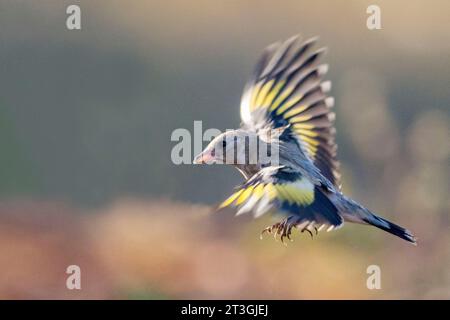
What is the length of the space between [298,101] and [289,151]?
572mm

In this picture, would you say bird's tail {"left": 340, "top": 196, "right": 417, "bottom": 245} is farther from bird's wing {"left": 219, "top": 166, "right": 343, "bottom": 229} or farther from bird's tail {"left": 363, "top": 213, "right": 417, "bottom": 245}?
bird's wing {"left": 219, "top": 166, "right": 343, "bottom": 229}

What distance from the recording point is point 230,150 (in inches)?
149

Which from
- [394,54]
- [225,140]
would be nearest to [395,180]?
[394,54]

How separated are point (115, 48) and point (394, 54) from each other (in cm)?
198

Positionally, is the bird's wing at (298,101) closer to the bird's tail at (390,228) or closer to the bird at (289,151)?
the bird at (289,151)

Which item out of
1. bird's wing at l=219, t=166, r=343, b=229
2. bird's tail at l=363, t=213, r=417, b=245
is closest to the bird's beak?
bird's wing at l=219, t=166, r=343, b=229

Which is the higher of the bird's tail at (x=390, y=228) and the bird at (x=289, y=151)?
the bird at (x=289, y=151)

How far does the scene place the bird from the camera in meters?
3.38

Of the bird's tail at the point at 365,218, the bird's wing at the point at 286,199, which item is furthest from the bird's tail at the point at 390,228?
the bird's wing at the point at 286,199

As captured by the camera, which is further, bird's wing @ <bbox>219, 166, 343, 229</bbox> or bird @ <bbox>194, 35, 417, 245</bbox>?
bird @ <bbox>194, 35, 417, 245</bbox>

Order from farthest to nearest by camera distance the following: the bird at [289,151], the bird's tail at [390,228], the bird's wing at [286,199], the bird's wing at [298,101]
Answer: the bird's wing at [298,101] < the bird's tail at [390,228] < the bird at [289,151] < the bird's wing at [286,199]

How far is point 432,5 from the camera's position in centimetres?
674

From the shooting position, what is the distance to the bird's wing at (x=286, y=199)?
323 centimetres

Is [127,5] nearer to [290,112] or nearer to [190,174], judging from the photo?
[190,174]
